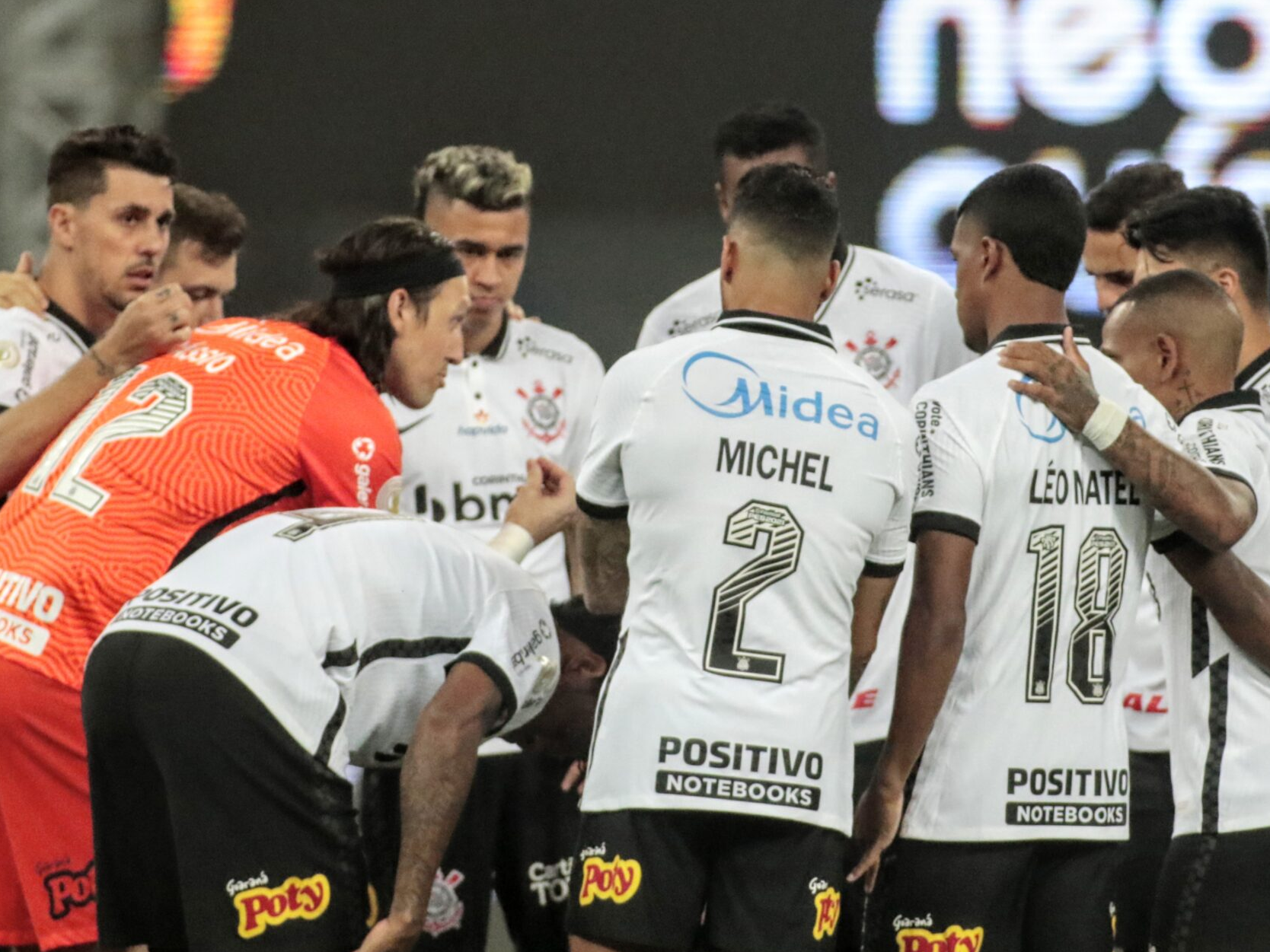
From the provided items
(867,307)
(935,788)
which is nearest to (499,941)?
(867,307)

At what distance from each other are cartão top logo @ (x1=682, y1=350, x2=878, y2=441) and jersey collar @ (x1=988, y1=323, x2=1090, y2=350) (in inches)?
17.4

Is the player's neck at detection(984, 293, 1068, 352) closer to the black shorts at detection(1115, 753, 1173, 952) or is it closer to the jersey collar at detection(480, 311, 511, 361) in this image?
the black shorts at detection(1115, 753, 1173, 952)

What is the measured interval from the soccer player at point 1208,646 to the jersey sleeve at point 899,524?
0.30 meters

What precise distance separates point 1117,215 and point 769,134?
106 centimetres

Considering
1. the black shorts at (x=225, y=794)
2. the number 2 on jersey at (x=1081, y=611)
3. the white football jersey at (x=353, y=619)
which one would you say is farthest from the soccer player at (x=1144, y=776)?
the black shorts at (x=225, y=794)

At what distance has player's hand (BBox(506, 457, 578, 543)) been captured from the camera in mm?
4258

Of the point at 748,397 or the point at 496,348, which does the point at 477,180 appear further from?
the point at 748,397

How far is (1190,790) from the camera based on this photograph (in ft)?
11.7

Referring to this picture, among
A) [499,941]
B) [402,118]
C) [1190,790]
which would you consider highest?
[402,118]

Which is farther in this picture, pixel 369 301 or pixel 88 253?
A: pixel 88 253

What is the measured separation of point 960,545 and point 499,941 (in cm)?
359

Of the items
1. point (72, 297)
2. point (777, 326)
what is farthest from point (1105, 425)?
point (72, 297)

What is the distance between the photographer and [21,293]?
15.3 feet

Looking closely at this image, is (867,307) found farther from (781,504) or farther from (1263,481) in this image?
(781,504)
